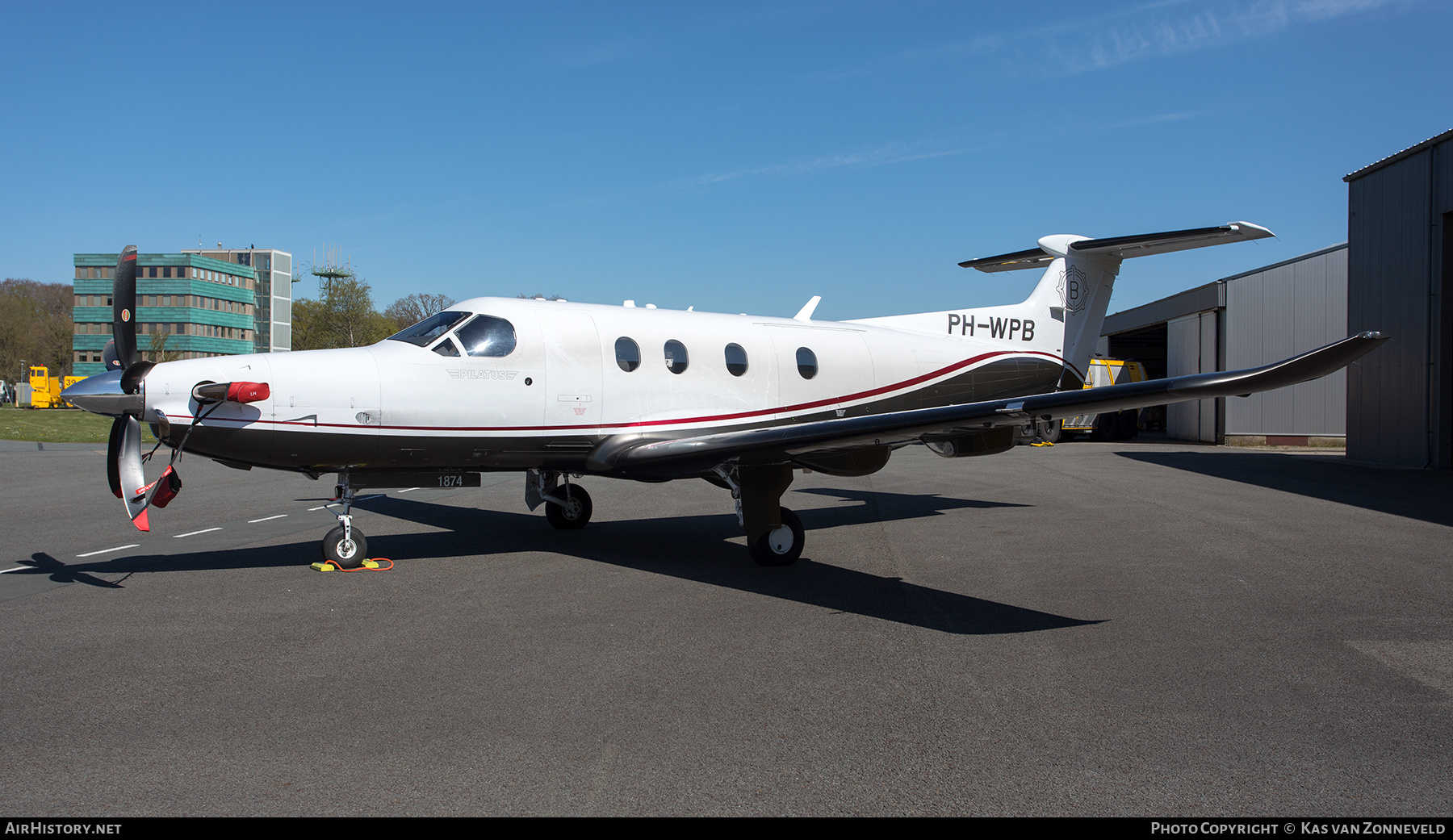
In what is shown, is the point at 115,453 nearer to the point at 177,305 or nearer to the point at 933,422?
the point at 933,422

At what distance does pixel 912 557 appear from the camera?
345 inches

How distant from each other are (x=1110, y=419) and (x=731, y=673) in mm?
33425

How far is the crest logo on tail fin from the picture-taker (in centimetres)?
1198

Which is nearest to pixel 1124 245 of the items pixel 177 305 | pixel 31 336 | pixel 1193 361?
pixel 1193 361

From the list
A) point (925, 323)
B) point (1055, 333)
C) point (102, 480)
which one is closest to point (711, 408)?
point (925, 323)

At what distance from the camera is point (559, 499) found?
10.4m

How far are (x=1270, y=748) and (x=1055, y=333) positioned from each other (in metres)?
8.96

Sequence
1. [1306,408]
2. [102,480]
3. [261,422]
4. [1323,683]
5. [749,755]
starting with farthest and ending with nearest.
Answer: [1306,408] < [102,480] < [261,422] < [1323,683] < [749,755]

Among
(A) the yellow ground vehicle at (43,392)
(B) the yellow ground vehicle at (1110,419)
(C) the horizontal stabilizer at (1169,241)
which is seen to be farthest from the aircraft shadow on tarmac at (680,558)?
(A) the yellow ground vehicle at (43,392)

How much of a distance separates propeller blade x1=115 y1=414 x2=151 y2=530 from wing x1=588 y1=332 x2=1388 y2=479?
385 cm

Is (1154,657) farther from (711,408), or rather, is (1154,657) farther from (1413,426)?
(1413,426)

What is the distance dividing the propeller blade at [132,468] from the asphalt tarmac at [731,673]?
730 mm

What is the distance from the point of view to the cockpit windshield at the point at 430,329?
27.1ft

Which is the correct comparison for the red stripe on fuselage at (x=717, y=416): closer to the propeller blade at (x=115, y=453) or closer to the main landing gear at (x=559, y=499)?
the propeller blade at (x=115, y=453)
